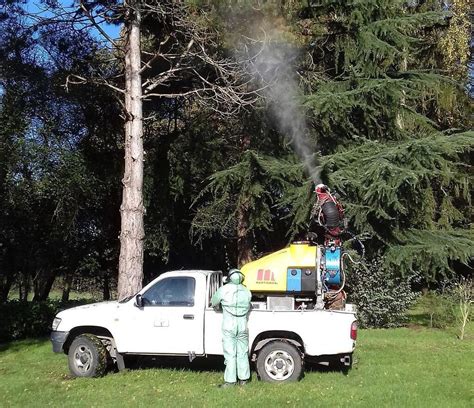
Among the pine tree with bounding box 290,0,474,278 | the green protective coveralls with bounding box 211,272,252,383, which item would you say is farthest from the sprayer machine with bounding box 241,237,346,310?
the pine tree with bounding box 290,0,474,278

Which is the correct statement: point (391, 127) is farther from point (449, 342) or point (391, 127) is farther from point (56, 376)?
point (56, 376)

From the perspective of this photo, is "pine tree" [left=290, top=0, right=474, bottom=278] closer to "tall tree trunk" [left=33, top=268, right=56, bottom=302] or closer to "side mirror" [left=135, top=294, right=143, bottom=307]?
"side mirror" [left=135, top=294, right=143, bottom=307]

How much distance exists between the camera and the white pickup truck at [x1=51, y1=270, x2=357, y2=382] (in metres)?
8.84

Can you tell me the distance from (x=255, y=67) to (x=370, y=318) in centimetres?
751

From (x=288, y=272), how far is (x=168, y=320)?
6.81 feet

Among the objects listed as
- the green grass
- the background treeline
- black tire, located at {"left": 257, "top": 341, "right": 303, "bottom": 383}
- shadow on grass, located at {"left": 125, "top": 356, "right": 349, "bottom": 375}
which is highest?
the background treeline

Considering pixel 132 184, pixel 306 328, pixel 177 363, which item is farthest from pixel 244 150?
pixel 306 328

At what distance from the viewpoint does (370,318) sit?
15891 mm

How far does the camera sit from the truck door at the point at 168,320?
9.16 m

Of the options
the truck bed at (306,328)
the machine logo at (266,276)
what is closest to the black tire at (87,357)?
the truck bed at (306,328)

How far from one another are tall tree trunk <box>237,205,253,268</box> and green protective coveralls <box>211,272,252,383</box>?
27.5ft

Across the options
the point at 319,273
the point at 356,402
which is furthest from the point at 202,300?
the point at 356,402

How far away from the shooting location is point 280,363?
29.2 feet

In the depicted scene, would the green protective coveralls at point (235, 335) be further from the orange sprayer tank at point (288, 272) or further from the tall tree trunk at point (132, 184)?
the tall tree trunk at point (132, 184)
